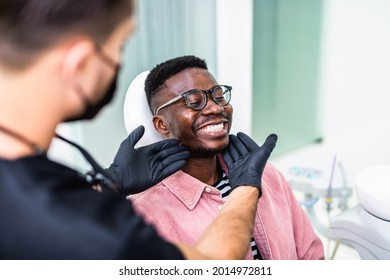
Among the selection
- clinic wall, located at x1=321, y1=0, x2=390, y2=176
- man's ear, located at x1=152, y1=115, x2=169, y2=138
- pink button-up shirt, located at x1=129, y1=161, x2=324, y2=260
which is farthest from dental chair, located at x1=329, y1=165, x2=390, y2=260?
man's ear, located at x1=152, y1=115, x2=169, y2=138

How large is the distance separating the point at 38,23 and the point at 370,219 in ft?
3.59

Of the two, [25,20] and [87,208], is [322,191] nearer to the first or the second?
[87,208]

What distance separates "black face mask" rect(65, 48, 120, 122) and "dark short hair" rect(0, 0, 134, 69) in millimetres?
59

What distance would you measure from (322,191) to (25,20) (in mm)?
1373

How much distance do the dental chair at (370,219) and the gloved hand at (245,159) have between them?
13.4 inches

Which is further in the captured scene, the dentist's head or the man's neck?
the man's neck

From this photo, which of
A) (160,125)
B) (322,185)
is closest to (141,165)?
(160,125)

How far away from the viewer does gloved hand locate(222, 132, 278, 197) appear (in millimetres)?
1013

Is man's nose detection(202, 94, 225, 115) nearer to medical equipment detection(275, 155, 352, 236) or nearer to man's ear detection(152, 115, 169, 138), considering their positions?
man's ear detection(152, 115, 169, 138)

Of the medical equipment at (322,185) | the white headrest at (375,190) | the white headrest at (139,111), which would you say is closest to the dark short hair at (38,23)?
the white headrest at (139,111)

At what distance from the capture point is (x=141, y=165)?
41.0 inches

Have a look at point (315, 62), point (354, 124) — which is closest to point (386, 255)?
point (354, 124)

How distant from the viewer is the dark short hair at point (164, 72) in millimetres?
1143
